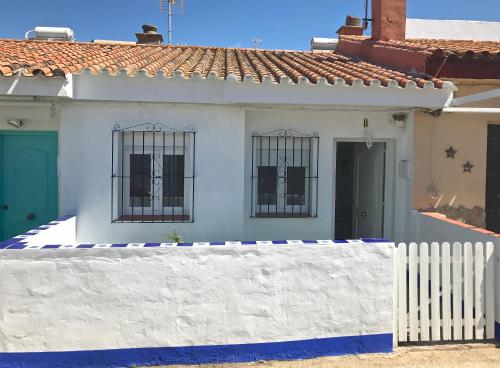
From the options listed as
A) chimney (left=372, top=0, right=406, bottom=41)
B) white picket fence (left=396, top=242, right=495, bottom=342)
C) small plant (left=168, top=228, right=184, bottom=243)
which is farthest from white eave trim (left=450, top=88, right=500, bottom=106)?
small plant (left=168, top=228, right=184, bottom=243)

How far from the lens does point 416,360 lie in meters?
4.07

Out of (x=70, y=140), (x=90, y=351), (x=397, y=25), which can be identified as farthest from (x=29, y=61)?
(x=397, y=25)

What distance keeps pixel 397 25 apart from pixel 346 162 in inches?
129

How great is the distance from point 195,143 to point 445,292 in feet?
13.1

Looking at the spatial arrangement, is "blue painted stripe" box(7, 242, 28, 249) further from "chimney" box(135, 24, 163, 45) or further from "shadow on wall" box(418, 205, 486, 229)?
"chimney" box(135, 24, 163, 45)

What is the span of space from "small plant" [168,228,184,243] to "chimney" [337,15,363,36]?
334 inches

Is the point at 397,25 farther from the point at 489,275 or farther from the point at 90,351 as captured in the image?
the point at 90,351

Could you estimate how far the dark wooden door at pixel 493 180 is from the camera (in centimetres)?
695

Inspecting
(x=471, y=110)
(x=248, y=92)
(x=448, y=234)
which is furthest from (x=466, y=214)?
(x=248, y=92)

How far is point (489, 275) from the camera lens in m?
4.47

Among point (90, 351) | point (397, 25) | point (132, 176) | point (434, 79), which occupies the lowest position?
point (90, 351)

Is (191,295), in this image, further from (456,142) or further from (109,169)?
(456,142)

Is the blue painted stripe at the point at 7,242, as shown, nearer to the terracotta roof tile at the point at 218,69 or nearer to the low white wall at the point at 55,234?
the low white wall at the point at 55,234

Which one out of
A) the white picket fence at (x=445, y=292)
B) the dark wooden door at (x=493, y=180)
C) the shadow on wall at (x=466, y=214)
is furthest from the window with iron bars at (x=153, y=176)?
the dark wooden door at (x=493, y=180)
